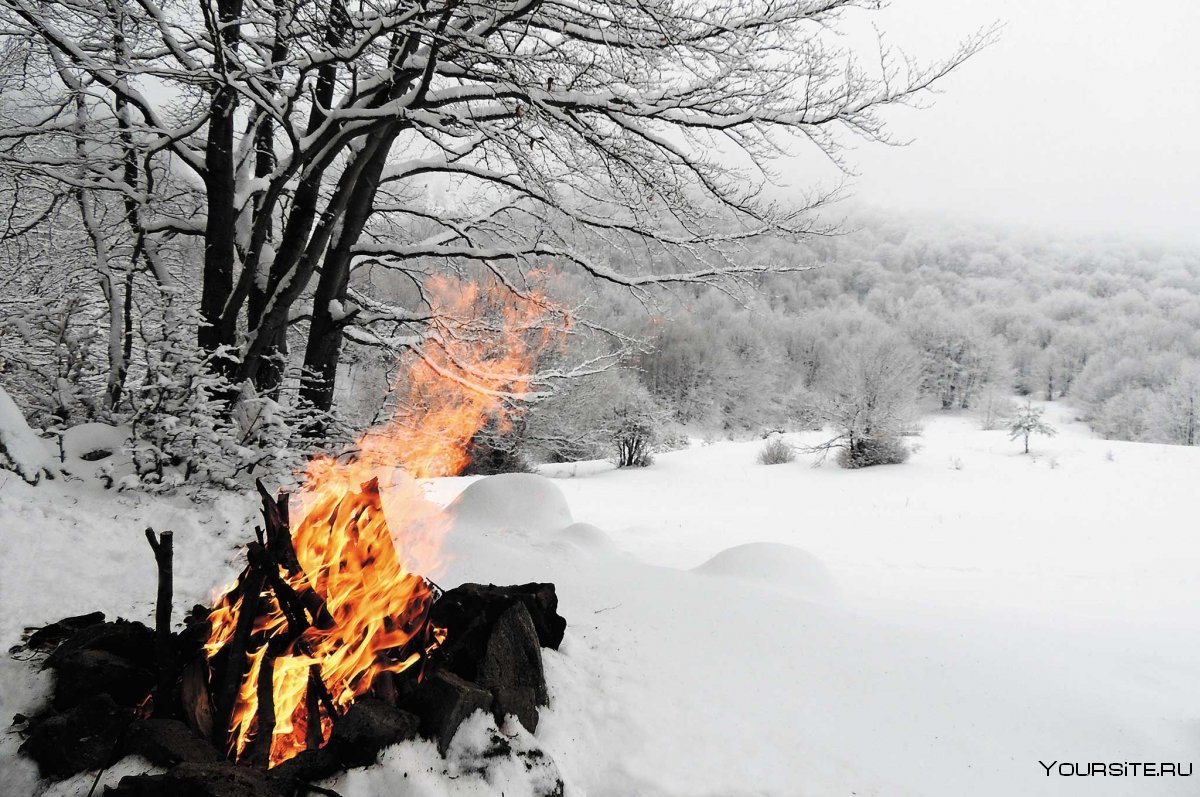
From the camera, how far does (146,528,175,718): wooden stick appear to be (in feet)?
6.50

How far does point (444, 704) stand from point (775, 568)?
3666 millimetres

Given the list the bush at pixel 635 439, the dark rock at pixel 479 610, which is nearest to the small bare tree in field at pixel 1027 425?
the bush at pixel 635 439

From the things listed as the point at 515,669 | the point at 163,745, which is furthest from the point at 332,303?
the point at 163,745

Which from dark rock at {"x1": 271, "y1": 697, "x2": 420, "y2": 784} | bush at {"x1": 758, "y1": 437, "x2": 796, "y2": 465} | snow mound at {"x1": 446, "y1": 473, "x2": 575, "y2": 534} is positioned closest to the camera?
dark rock at {"x1": 271, "y1": 697, "x2": 420, "y2": 784}

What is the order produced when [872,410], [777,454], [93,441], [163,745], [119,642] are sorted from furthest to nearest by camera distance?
1. [777,454]
2. [872,410]
3. [93,441]
4. [119,642]
5. [163,745]

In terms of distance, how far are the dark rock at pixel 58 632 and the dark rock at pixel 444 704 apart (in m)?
1.46

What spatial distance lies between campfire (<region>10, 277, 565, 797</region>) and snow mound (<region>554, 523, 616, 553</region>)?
243cm

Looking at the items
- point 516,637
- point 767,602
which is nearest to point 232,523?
point 516,637

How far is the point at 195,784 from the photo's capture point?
1533 mm

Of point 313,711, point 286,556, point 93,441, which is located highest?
point 93,441

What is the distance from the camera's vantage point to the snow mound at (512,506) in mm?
6062

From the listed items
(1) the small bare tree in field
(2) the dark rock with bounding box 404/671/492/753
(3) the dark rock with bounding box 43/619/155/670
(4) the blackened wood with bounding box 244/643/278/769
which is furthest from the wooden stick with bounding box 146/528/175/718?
(1) the small bare tree in field

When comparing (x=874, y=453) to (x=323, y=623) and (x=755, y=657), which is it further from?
(x=323, y=623)

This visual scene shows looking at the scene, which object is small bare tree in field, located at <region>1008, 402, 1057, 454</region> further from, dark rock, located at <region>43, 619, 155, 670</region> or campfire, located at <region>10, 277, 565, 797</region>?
dark rock, located at <region>43, 619, 155, 670</region>
